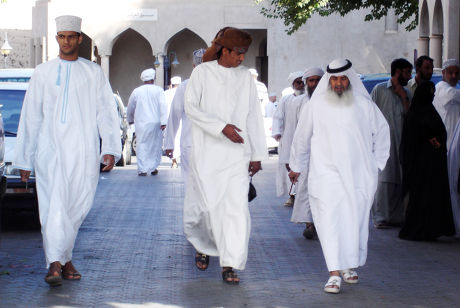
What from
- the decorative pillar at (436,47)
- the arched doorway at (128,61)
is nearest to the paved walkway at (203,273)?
the decorative pillar at (436,47)

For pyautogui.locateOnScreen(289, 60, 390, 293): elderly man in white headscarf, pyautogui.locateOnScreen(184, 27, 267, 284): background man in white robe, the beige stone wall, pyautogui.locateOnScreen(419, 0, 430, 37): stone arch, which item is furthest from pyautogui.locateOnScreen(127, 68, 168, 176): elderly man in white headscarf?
the beige stone wall

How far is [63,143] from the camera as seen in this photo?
735cm

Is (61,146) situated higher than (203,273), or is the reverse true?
(61,146)

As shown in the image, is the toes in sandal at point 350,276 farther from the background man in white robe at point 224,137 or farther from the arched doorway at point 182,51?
the arched doorway at point 182,51

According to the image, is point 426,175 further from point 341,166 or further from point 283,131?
point 283,131

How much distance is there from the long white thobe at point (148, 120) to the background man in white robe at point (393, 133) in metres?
7.70

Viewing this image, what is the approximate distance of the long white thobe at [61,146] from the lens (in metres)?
7.27

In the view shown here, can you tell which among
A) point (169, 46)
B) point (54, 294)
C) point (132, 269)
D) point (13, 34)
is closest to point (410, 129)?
point (132, 269)

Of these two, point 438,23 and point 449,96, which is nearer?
point 449,96

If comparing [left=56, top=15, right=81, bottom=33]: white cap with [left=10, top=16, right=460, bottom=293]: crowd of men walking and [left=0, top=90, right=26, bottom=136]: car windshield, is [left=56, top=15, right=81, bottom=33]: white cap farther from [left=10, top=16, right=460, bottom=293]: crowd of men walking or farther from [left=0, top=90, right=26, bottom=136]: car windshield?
[left=0, top=90, right=26, bottom=136]: car windshield

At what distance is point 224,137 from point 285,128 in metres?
5.18

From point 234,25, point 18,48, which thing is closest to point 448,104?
point 234,25

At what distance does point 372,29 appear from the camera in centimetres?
3925

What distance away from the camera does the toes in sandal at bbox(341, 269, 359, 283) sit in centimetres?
753
